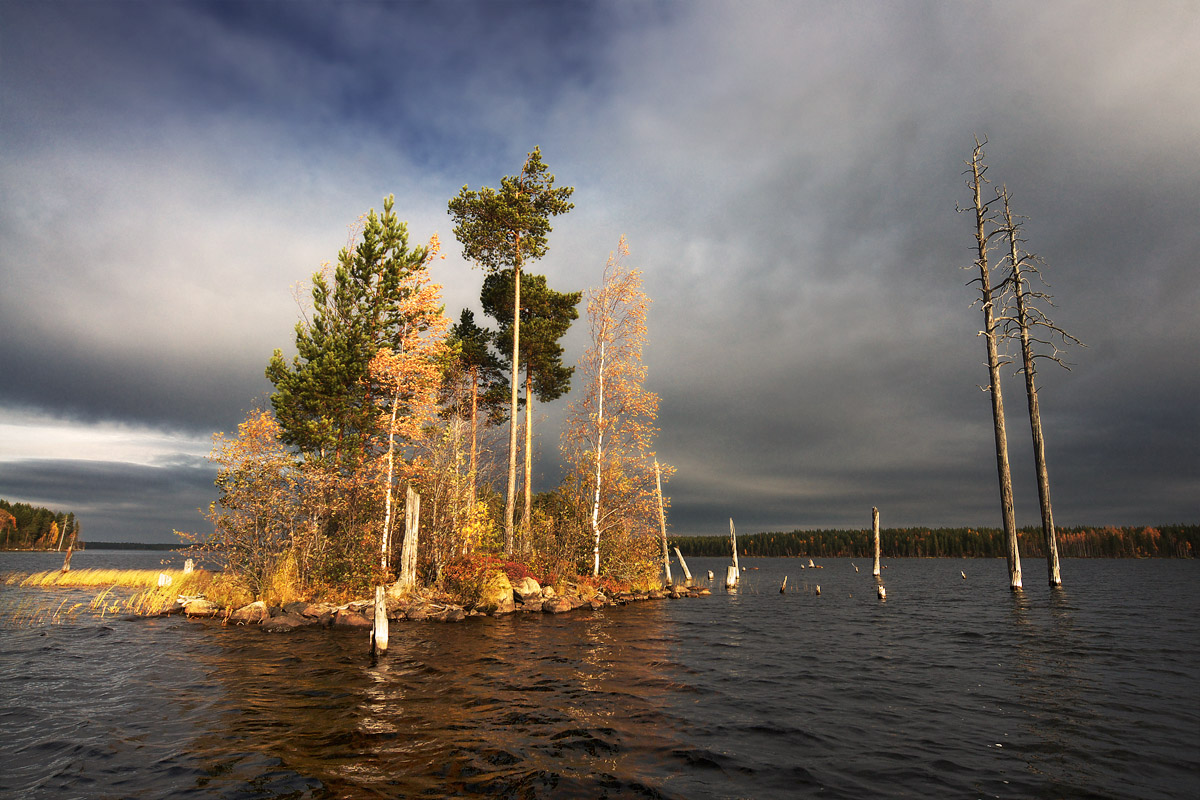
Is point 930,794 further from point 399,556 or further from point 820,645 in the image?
point 399,556

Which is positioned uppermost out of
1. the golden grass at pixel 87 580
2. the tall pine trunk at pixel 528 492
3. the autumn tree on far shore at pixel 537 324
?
the autumn tree on far shore at pixel 537 324

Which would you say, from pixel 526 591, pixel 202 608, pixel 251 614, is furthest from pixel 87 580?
pixel 526 591

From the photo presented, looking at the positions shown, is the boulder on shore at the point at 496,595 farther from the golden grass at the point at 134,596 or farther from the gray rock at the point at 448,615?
the golden grass at the point at 134,596

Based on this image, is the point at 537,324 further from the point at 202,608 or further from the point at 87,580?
the point at 87,580

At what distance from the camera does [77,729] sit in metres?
9.12

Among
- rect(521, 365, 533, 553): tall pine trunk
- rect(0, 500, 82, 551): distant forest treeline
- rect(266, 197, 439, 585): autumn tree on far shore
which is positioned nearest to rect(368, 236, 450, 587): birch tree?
rect(266, 197, 439, 585): autumn tree on far shore

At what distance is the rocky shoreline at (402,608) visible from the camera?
2019cm

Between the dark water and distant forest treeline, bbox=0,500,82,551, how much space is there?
431ft

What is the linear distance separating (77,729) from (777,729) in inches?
466

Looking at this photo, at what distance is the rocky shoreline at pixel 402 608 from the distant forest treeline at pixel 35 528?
124972 mm

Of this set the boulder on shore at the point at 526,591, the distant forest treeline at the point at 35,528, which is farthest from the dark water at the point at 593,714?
the distant forest treeline at the point at 35,528

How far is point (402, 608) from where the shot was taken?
2188 centimetres

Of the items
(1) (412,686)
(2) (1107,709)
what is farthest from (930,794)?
(1) (412,686)

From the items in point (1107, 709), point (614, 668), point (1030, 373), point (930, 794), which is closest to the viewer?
point (930, 794)
